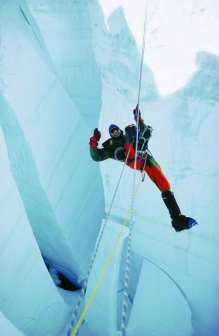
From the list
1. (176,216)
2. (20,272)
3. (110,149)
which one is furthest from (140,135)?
(20,272)

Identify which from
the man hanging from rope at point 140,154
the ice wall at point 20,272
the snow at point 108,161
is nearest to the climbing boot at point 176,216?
the man hanging from rope at point 140,154

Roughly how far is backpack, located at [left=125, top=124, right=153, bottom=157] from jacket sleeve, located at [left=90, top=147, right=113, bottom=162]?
13.9 inches

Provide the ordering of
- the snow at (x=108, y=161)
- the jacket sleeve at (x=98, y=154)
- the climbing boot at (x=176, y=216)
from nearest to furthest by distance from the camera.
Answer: the climbing boot at (x=176, y=216), the snow at (x=108, y=161), the jacket sleeve at (x=98, y=154)

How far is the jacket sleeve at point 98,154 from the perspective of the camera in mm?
3034

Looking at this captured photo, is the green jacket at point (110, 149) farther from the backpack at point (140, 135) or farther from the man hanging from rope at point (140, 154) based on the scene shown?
the backpack at point (140, 135)

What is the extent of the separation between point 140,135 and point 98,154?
0.59 meters

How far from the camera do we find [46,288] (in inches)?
144

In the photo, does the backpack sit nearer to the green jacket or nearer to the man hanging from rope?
the man hanging from rope

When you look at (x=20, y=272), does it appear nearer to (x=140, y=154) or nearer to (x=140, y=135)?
(x=140, y=154)

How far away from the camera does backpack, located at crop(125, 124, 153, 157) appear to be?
2.76m

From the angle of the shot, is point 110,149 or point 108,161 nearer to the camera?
point 110,149

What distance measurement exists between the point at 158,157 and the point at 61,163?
5.57 ft

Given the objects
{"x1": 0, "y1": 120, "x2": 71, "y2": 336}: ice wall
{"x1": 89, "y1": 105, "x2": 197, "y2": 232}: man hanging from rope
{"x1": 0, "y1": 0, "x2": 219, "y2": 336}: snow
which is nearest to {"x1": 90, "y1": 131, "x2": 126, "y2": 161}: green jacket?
{"x1": 89, "y1": 105, "x2": 197, "y2": 232}: man hanging from rope

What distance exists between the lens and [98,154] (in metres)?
3.08
